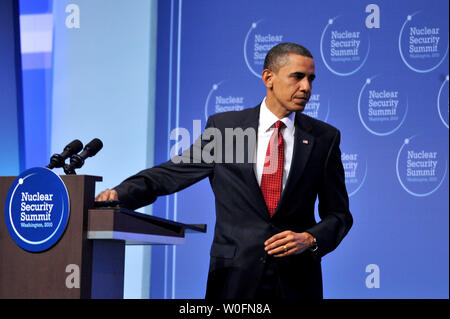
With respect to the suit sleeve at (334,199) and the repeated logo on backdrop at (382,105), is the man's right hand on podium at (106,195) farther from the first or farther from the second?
the repeated logo on backdrop at (382,105)

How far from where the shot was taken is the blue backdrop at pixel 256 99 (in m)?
4.52

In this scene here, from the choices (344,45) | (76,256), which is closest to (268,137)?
(76,256)

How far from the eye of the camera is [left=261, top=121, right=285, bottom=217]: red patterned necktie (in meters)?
2.76

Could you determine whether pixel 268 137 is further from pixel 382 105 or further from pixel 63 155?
pixel 382 105

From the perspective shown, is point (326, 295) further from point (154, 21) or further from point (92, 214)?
point (92, 214)

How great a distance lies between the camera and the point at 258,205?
2.74 meters

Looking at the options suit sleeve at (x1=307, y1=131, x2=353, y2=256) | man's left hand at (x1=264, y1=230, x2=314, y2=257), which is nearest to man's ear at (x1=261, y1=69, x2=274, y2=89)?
suit sleeve at (x1=307, y1=131, x2=353, y2=256)

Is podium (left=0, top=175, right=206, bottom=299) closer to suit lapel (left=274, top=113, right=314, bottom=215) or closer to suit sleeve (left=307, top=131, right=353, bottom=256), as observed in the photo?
suit lapel (left=274, top=113, right=314, bottom=215)

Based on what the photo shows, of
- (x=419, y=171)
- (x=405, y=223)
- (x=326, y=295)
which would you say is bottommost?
(x=326, y=295)

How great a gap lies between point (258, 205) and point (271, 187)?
0.10 metres

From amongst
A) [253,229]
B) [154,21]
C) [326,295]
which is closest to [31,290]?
[253,229]

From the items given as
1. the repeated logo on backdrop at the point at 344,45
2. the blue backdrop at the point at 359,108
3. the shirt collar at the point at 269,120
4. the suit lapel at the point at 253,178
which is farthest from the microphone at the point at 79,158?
the repeated logo on backdrop at the point at 344,45
